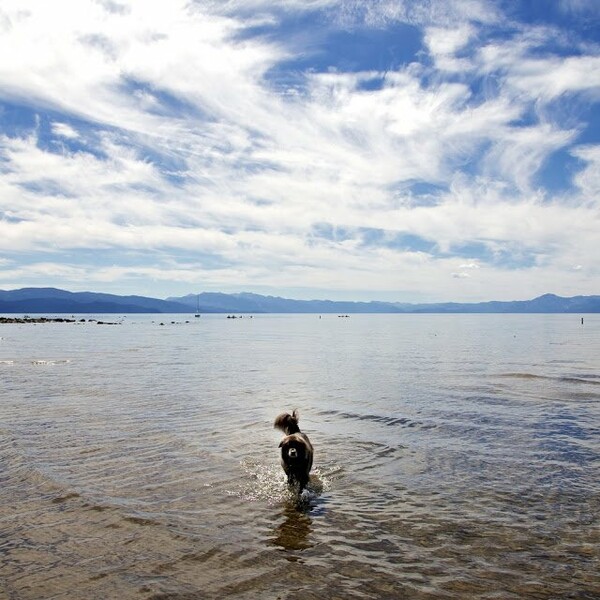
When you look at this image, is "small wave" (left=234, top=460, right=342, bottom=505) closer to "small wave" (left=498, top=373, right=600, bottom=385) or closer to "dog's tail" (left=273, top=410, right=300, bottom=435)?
"dog's tail" (left=273, top=410, right=300, bottom=435)

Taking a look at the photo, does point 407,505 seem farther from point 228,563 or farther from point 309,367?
point 309,367

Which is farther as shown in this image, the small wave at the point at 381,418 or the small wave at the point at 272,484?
the small wave at the point at 381,418

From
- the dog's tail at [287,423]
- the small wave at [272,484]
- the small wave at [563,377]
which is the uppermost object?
the dog's tail at [287,423]

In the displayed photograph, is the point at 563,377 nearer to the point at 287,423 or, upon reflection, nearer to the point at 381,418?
the point at 381,418

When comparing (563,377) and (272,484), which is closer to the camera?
(272,484)

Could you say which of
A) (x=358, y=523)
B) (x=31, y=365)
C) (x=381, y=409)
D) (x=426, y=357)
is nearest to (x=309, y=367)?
(x=426, y=357)

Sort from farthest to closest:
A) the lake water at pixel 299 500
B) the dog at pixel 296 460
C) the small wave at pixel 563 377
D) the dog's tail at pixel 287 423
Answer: the small wave at pixel 563 377 < the dog's tail at pixel 287 423 < the dog at pixel 296 460 < the lake water at pixel 299 500

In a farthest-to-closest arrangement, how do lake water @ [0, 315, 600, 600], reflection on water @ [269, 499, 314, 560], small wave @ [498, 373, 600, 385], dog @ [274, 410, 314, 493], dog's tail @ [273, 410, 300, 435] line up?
small wave @ [498, 373, 600, 385]
dog's tail @ [273, 410, 300, 435]
dog @ [274, 410, 314, 493]
reflection on water @ [269, 499, 314, 560]
lake water @ [0, 315, 600, 600]

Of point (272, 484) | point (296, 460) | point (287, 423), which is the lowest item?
point (272, 484)

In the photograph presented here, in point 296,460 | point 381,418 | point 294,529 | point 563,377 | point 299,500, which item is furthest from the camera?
point 563,377

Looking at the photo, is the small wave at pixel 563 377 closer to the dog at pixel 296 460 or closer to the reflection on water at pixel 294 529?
the dog at pixel 296 460

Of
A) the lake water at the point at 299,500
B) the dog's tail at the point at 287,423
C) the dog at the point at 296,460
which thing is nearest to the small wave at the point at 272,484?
the lake water at the point at 299,500

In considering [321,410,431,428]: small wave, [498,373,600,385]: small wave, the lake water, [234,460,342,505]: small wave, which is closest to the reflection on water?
the lake water

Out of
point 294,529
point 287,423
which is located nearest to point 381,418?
point 287,423
